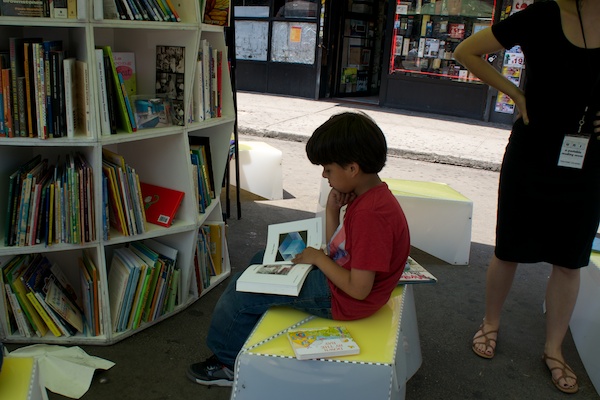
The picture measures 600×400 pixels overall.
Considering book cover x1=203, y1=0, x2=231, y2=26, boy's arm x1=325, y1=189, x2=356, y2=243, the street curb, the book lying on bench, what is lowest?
the street curb

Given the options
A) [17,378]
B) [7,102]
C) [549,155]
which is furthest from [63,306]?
[549,155]

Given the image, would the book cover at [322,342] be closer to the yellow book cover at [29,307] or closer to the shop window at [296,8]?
the yellow book cover at [29,307]

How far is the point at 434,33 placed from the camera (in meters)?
9.12

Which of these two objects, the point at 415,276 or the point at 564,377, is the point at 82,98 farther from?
the point at 564,377

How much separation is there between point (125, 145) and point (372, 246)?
1541 millimetres

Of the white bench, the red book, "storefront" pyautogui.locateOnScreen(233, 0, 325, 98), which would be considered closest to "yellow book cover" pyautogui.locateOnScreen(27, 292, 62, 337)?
the red book

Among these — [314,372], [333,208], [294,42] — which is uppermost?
[294,42]

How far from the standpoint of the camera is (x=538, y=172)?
2.40 m

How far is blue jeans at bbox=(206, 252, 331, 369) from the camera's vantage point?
6.58 feet

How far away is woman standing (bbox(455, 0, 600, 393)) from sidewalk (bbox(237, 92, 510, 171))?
4.21 m

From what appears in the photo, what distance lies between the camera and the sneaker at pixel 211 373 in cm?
235

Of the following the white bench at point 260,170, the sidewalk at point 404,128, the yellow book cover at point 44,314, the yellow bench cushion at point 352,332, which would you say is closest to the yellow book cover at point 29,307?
the yellow book cover at point 44,314

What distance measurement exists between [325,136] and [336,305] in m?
0.58

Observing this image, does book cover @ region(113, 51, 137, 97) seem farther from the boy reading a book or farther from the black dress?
the black dress
